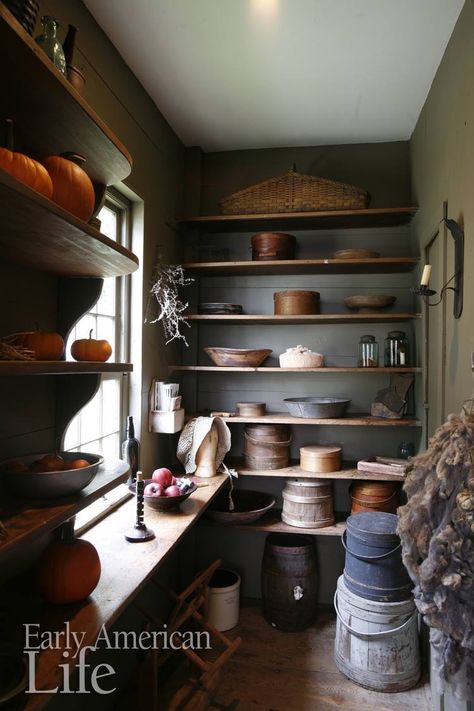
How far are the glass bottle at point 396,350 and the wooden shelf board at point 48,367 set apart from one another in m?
1.88

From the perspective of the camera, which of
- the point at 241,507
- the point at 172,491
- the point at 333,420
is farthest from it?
the point at 241,507

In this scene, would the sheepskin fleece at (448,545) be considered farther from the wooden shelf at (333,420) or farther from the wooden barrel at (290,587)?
the wooden barrel at (290,587)

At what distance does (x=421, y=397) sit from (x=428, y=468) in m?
1.33

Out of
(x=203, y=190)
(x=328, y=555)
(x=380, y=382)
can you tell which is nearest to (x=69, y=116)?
(x=203, y=190)

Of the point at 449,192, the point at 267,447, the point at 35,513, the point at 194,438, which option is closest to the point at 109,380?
the point at 194,438

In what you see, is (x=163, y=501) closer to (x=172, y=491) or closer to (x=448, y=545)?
(x=172, y=491)

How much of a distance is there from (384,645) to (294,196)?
2.51 m

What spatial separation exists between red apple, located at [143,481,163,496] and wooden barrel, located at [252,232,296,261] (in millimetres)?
1504

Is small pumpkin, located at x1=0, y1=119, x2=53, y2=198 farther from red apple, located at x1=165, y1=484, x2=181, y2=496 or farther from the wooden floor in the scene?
the wooden floor

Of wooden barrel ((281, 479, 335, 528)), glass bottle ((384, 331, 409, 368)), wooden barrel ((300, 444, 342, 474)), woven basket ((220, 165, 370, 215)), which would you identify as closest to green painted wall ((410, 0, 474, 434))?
glass bottle ((384, 331, 409, 368))

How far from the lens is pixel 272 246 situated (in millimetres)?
2988

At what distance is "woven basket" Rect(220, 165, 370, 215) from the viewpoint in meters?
2.92

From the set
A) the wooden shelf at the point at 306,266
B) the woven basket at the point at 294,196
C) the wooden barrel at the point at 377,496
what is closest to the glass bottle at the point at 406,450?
the wooden barrel at the point at 377,496

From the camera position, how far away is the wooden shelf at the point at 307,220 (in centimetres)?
289
